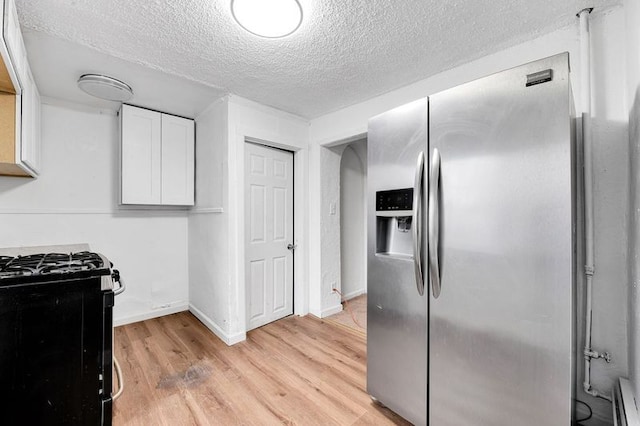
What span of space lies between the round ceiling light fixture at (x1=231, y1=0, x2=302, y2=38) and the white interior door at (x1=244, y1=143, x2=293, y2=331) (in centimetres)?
135

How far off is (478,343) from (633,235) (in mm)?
871

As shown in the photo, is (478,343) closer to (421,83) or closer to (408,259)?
(408,259)

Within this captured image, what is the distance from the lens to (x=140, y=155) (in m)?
2.78

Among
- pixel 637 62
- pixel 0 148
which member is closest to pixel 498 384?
pixel 637 62

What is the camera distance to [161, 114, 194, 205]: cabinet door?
2.94 metres

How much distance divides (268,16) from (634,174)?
194 cm

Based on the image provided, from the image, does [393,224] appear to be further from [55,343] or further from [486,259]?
[55,343]

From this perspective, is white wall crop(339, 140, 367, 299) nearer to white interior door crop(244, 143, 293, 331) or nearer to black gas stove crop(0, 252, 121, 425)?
white interior door crop(244, 143, 293, 331)

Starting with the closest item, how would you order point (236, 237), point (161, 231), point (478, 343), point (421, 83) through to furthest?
point (478, 343) → point (421, 83) → point (236, 237) → point (161, 231)

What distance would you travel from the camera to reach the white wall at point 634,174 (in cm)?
111

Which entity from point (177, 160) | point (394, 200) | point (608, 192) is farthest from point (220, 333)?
point (608, 192)

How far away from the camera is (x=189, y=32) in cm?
164

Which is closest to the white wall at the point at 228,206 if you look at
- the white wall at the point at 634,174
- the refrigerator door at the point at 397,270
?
the refrigerator door at the point at 397,270

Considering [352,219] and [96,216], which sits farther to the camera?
[352,219]
